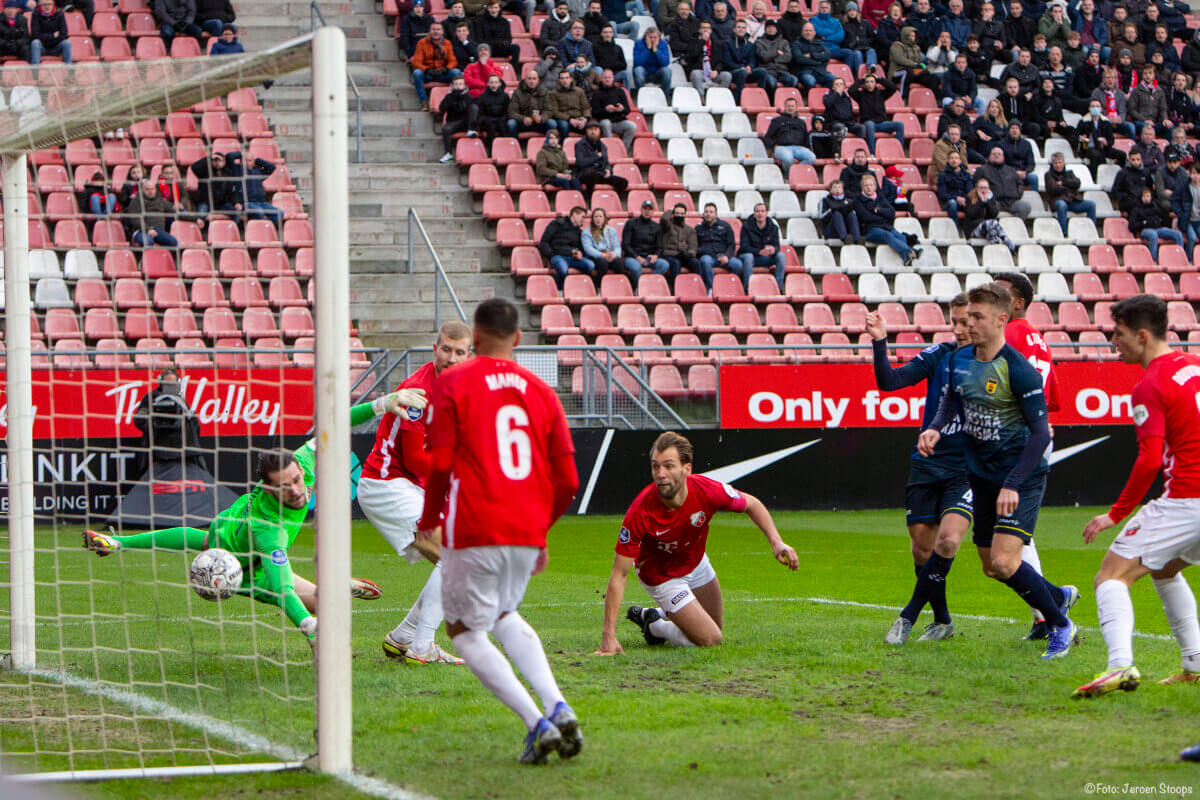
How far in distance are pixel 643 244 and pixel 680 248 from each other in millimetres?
565

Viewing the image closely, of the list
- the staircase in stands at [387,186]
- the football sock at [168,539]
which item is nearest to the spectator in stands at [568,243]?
the staircase in stands at [387,186]

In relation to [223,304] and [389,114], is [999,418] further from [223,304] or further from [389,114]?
[389,114]

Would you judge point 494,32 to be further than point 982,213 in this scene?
Yes

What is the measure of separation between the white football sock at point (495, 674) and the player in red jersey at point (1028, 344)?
379 centimetres

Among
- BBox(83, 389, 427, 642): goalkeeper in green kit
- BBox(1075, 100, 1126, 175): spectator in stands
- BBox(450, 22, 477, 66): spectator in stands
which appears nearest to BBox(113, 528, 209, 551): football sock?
BBox(83, 389, 427, 642): goalkeeper in green kit

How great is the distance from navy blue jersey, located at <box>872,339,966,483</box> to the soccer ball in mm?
3828

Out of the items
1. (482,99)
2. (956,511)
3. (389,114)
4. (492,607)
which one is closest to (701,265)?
(482,99)

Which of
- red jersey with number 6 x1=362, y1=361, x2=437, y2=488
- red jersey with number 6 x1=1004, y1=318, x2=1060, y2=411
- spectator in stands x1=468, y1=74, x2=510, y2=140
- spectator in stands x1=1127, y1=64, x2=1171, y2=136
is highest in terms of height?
spectator in stands x1=1127, y1=64, x2=1171, y2=136

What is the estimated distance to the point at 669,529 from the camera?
7.73 meters

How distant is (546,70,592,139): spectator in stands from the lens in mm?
22406

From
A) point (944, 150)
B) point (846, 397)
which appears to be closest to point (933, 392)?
point (846, 397)

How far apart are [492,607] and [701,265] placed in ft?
51.9

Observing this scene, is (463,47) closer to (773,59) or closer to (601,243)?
(601,243)

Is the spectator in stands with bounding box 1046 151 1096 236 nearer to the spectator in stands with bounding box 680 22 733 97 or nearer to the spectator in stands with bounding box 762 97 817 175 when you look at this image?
the spectator in stands with bounding box 762 97 817 175
